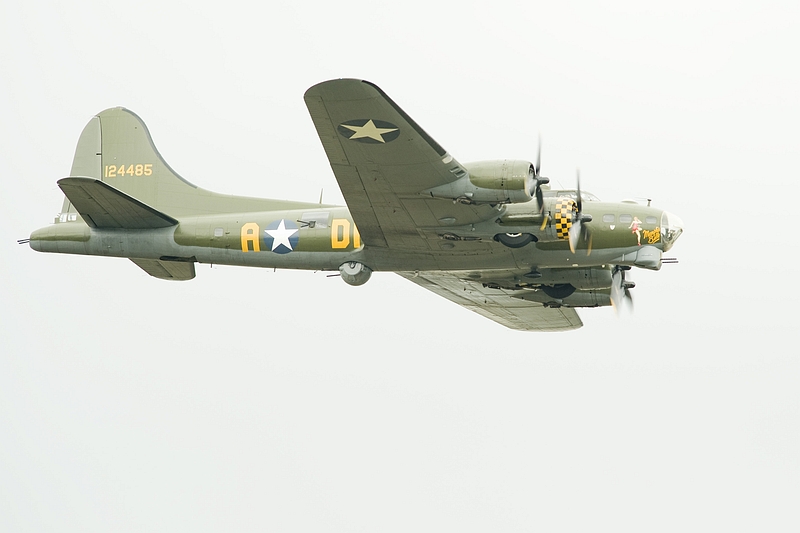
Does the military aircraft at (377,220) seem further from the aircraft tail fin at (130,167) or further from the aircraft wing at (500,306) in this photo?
the aircraft wing at (500,306)

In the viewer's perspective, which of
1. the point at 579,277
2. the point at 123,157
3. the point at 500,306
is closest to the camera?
the point at 579,277

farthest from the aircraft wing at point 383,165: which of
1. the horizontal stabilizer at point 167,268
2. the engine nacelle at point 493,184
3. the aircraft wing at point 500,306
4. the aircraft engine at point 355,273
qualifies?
the horizontal stabilizer at point 167,268

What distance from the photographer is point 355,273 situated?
24469mm

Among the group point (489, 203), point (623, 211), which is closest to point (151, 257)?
point (489, 203)

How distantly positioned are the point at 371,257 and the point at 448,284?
4747 millimetres

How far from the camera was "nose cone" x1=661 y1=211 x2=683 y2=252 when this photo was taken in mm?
23375

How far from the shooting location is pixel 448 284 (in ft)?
94.4

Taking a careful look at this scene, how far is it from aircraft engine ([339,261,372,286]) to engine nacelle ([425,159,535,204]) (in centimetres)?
338

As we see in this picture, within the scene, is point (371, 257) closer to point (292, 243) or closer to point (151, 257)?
point (292, 243)

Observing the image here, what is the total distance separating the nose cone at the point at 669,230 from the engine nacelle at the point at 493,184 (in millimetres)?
3532

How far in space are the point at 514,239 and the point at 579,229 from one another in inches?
59.4

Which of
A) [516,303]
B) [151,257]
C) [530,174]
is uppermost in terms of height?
[530,174]

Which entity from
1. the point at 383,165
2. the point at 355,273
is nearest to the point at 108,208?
the point at 355,273

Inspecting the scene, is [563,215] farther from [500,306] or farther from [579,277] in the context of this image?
[500,306]
